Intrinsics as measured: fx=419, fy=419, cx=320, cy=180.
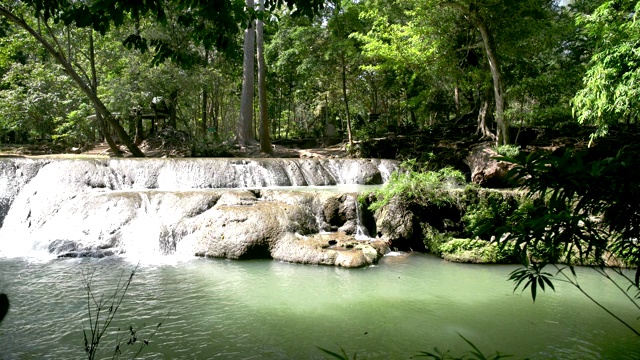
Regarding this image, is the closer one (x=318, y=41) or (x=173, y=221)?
(x=173, y=221)

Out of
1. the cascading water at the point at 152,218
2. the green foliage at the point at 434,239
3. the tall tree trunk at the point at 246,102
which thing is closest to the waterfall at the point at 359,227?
the cascading water at the point at 152,218

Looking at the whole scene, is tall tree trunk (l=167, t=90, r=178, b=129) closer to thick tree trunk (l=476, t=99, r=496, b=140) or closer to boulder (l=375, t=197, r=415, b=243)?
boulder (l=375, t=197, r=415, b=243)

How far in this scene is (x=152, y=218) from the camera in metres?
9.02

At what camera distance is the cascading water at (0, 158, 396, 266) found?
826cm

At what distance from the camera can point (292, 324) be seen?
4.86 meters

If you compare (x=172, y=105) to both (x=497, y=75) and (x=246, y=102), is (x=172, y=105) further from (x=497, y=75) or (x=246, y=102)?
(x=497, y=75)

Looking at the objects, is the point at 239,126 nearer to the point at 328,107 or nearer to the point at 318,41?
the point at 318,41

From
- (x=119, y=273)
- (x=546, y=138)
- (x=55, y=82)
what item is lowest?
(x=119, y=273)

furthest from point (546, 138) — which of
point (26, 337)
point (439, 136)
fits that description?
point (26, 337)

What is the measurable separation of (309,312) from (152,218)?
5.17 metres

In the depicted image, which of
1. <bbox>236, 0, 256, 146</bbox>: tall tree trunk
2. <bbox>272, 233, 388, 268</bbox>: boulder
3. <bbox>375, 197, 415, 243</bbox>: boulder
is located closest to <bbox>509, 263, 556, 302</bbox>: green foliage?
<bbox>272, 233, 388, 268</bbox>: boulder

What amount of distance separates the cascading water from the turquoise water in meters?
0.69

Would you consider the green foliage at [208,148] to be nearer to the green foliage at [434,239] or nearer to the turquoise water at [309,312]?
the turquoise water at [309,312]

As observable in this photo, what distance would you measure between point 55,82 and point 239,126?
9751 millimetres
